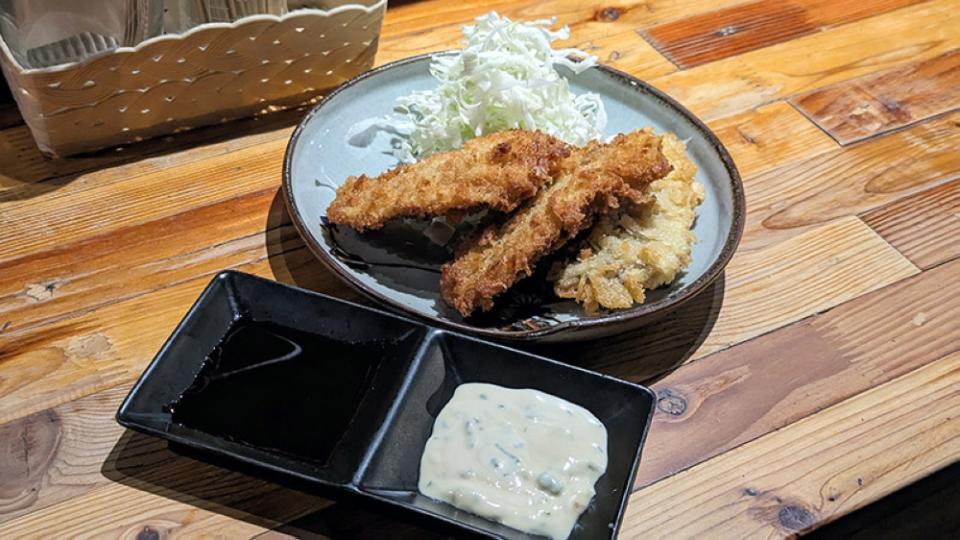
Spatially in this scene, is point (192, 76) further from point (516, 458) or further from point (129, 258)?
point (516, 458)

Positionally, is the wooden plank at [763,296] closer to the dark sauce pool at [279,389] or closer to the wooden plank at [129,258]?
the dark sauce pool at [279,389]

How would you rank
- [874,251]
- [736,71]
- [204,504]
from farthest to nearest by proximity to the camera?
1. [736,71]
2. [874,251]
3. [204,504]

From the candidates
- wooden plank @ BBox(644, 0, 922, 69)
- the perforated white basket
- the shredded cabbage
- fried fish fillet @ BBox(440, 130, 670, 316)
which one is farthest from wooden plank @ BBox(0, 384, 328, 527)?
wooden plank @ BBox(644, 0, 922, 69)

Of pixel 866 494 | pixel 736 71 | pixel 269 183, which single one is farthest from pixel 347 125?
pixel 866 494

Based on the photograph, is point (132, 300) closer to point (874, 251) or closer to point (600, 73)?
point (600, 73)

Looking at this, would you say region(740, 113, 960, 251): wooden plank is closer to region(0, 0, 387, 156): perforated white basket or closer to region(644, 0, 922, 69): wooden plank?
region(644, 0, 922, 69): wooden plank

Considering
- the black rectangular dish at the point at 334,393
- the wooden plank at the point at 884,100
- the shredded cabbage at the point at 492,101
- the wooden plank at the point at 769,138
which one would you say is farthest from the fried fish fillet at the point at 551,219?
the wooden plank at the point at 884,100
